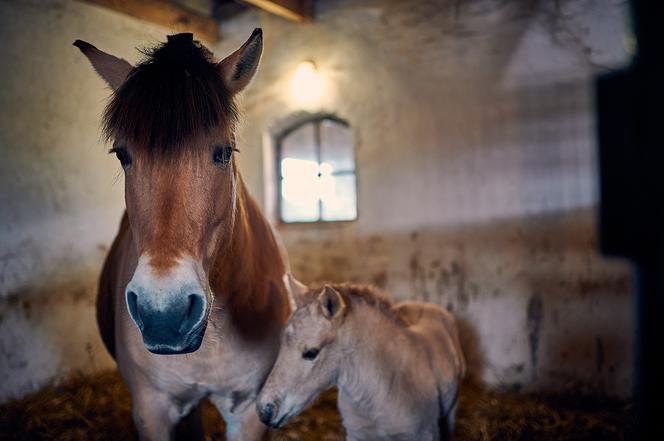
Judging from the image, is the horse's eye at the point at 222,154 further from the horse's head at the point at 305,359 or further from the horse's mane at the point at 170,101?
the horse's head at the point at 305,359

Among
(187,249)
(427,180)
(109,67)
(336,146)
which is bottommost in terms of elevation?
(187,249)

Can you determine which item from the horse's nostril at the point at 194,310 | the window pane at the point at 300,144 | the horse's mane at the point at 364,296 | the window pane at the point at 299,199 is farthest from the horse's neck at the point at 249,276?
the window pane at the point at 300,144

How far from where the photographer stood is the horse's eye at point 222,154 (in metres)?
1.88

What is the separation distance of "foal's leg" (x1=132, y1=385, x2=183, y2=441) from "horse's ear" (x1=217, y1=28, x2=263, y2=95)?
4.55 feet

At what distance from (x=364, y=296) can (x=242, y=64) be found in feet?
4.33

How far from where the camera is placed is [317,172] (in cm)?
554

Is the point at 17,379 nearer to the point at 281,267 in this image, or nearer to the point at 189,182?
the point at 281,267

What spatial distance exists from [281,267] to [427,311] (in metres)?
1.22

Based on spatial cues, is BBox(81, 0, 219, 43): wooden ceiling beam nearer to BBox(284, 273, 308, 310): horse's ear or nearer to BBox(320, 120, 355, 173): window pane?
BBox(320, 120, 355, 173): window pane

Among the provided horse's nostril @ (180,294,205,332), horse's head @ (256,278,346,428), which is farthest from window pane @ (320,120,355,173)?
horse's nostril @ (180,294,205,332)

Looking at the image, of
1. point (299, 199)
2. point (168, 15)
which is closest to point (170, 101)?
point (299, 199)

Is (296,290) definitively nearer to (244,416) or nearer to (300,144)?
(244,416)

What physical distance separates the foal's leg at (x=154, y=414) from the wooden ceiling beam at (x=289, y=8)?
3.61m

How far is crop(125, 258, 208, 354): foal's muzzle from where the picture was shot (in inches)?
59.9
